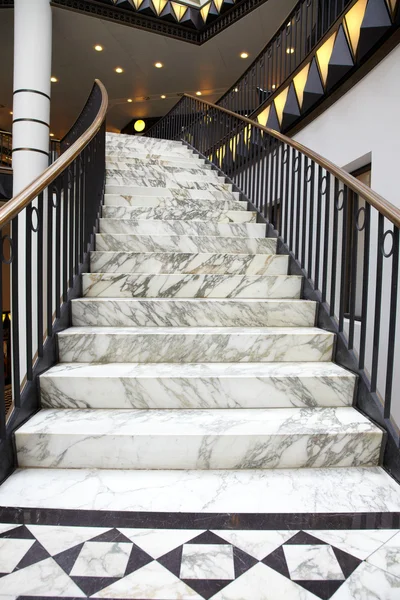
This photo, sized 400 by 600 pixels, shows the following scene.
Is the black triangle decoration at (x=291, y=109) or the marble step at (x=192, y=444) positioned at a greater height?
the black triangle decoration at (x=291, y=109)

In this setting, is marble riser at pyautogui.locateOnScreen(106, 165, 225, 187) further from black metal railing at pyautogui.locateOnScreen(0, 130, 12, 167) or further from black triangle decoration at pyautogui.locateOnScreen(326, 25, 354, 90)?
black metal railing at pyautogui.locateOnScreen(0, 130, 12, 167)

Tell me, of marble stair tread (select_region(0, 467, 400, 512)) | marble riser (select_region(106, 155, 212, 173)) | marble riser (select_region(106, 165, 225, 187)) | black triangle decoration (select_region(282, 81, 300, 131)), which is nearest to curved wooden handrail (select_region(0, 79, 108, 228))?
marble stair tread (select_region(0, 467, 400, 512))

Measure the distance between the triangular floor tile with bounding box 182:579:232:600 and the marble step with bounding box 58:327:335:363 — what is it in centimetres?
104

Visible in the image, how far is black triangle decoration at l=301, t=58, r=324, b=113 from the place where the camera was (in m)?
3.76

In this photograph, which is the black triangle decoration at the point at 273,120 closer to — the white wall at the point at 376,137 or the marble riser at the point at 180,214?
the white wall at the point at 376,137

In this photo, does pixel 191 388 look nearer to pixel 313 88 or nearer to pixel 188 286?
pixel 188 286

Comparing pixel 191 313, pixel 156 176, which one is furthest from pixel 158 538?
pixel 156 176

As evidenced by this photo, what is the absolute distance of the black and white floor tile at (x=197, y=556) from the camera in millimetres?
1004

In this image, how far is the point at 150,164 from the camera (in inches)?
171

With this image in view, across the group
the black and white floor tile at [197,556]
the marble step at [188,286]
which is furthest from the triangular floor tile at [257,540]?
the marble step at [188,286]

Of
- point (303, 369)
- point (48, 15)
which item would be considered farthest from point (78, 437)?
point (48, 15)

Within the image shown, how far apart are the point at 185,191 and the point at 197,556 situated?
3177 mm

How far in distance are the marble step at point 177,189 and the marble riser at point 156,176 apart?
30 mm

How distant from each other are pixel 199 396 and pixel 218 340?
13.3 inches
